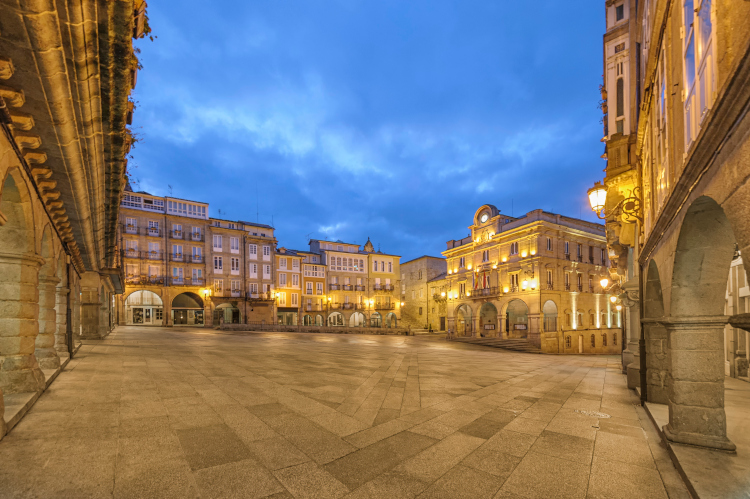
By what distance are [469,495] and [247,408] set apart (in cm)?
444

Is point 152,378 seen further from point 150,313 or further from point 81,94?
point 150,313

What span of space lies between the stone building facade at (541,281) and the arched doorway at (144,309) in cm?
3651

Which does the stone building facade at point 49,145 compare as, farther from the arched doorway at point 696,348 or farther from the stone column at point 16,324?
the arched doorway at point 696,348

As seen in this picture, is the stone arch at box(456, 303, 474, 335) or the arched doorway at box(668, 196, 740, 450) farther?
the stone arch at box(456, 303, 474, 335)

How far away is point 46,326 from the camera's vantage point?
9742mm

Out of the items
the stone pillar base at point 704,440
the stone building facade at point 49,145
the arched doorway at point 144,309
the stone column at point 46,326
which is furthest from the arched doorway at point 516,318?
the arched doorway at point 144,309

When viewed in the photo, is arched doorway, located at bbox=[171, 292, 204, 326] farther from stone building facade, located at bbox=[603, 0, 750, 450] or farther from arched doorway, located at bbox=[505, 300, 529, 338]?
stone building facade, located at bbox=[603, 0, 750, 450]

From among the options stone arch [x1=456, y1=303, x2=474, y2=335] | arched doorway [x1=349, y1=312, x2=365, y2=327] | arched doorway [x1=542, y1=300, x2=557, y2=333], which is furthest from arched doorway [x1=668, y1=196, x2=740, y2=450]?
arched doorway [x1=349, y1=312, x2=365, y2=327]

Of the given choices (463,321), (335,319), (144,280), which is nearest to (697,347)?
(463,321)

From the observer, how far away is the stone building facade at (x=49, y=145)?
3.68 m

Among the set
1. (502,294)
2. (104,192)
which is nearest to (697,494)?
(104,192)

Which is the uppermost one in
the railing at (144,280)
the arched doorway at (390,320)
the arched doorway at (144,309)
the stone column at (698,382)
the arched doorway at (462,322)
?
the railing at (144,280)

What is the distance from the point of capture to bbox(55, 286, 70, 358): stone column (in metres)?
12.0

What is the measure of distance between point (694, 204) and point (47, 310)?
13.6 meters
